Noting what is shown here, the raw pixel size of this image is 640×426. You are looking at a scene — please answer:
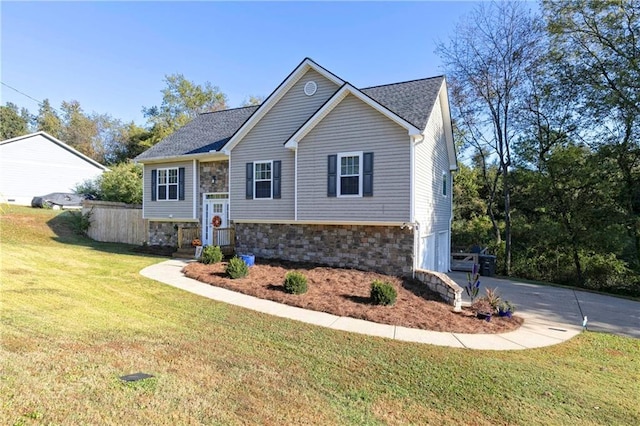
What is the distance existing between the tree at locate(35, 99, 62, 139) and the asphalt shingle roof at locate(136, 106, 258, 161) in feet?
128

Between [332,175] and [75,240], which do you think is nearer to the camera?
[332,175]

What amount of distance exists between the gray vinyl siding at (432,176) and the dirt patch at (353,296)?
2.88 meters

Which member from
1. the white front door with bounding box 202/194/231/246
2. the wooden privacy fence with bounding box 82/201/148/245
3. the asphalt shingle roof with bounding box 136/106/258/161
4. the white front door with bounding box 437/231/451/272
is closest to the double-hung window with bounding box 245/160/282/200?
the white front door with bounding box 202/194/231/246

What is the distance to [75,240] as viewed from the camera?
17.7 m

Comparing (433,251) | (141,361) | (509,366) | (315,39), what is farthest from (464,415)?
(315,39)

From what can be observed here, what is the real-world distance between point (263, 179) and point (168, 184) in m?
5.72

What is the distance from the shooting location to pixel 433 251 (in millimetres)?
14086

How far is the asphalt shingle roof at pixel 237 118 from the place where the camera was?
1159 cm

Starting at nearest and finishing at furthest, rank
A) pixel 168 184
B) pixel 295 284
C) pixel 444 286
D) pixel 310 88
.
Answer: pixel 295 284, pixel 444 286, pixel 310 88, pixel 168 184

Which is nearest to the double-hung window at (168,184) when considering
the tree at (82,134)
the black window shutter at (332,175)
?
the black window shutter at (332,175)

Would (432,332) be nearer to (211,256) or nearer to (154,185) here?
(211,256)

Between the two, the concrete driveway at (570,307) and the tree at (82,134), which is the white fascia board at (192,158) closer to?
the concrete driveway at (570,307)

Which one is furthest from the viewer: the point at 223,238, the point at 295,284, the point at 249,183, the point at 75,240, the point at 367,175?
the point at 75,240

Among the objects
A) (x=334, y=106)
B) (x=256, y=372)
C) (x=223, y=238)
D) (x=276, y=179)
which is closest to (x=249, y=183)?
(x=276, y=179)
